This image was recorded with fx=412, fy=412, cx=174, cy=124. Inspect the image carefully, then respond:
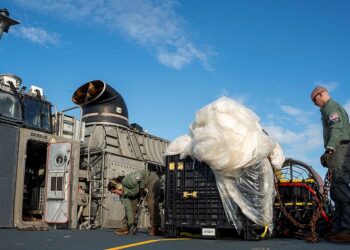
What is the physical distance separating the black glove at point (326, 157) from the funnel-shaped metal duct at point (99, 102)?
8.05m

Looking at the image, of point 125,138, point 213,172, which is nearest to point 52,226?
point 125,138

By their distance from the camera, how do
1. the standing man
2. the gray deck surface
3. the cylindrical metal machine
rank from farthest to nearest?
the cylindrical metal machine, the standing man, the gray deck surface

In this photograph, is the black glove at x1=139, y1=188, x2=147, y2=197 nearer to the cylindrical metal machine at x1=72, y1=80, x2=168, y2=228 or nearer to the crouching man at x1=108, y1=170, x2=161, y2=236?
the crouching man at x1=108, y1=170, x2=161, y2=236

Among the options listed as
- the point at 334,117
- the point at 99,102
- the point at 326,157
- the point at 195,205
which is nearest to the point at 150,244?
the point at 195,205

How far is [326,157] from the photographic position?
18.4ft

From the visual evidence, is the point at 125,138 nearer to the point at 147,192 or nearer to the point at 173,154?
the point at 147,192

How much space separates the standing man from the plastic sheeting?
779 millimetres

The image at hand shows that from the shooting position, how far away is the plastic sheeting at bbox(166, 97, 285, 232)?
18.0 feet

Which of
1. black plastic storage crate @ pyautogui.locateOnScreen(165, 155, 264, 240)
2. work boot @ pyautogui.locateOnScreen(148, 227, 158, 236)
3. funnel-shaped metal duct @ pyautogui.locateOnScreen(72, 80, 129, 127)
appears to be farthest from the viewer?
funnel-shaped metal duct @ pyautogui.locateOnScreen(72, 80, 129, 127)

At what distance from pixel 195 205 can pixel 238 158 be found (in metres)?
1.12

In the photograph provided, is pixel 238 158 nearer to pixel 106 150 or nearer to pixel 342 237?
pixel 342 237

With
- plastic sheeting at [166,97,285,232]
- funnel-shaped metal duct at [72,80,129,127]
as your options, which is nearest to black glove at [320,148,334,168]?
plastic sheeting at [166,97,285,232]

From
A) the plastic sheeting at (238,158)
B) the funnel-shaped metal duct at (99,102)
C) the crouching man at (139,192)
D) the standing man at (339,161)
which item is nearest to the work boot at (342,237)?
the standing man at (339,161)

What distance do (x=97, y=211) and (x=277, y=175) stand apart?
222 inches
